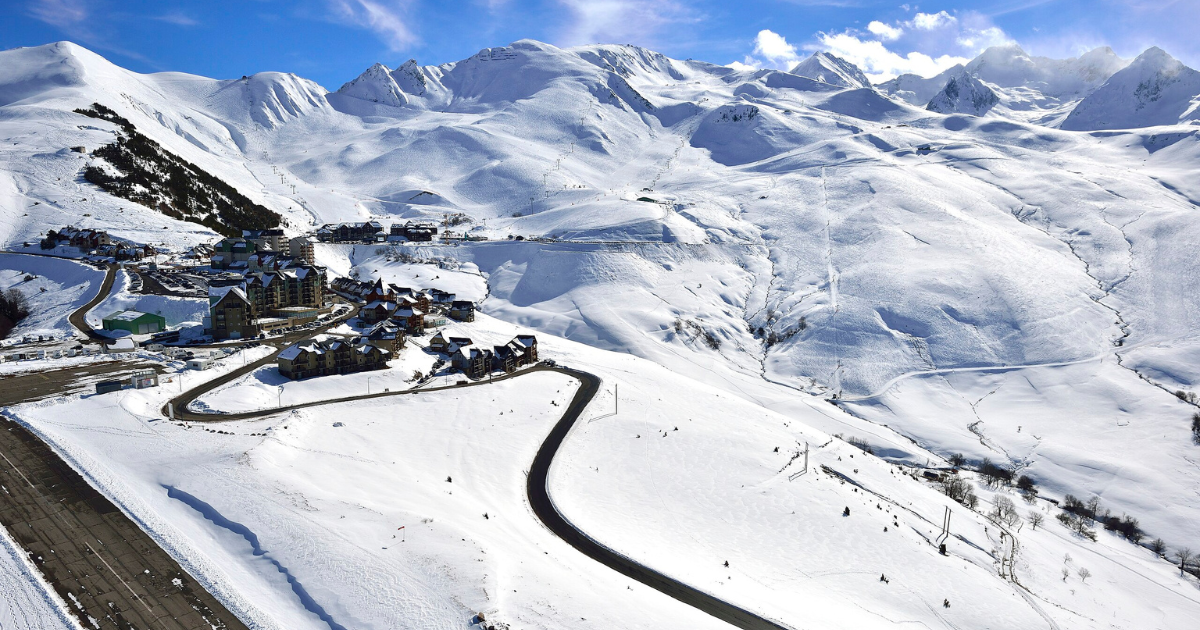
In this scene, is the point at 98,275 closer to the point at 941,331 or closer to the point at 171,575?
the point at 171,575

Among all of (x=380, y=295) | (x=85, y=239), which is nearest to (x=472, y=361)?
(x=380, y=295)

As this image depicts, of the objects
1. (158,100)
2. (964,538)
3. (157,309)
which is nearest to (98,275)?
(157,309)

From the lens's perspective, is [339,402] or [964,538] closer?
[964,538]

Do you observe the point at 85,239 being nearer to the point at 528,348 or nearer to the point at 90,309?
the point at 90,309

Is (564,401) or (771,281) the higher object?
(771,281)

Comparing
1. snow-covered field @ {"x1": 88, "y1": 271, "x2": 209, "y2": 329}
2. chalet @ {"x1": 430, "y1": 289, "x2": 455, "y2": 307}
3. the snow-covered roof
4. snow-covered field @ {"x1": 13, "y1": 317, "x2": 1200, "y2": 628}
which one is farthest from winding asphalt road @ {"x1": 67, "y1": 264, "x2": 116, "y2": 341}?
chalet @ {"x1": 430, "y1": 289, "x2": 455, "y2": 307}

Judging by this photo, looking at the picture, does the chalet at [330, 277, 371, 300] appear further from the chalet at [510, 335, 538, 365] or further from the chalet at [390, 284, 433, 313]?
the chalet at [510, 335, 538, 365]

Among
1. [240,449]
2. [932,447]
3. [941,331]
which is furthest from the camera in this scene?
[941,331]
